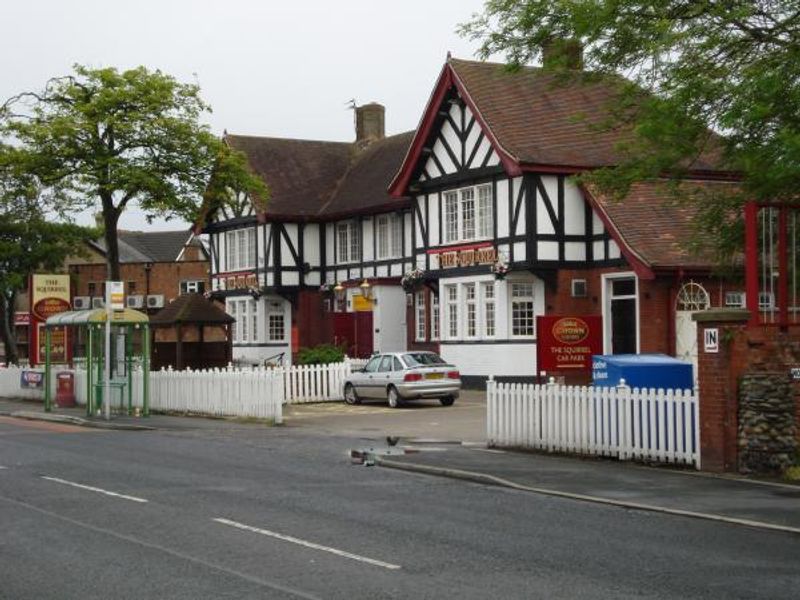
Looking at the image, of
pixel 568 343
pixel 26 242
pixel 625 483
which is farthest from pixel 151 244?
pixel 625 483

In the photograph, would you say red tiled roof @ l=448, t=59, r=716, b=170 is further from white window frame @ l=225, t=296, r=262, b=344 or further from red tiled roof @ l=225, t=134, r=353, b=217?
white window frame @ l=225, t=296, r=262, b=344

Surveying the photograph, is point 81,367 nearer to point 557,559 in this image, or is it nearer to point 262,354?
point 262,354

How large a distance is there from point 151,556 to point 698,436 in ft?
29.3

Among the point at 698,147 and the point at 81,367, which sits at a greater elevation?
the point at 698,147

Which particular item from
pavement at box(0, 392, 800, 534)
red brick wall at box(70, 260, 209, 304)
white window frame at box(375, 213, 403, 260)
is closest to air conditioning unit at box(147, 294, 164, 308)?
red brick wall at box(70, 260, 209, 304)

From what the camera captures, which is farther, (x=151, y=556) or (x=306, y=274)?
(x=306, y=274)

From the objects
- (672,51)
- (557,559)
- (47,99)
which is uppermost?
(47,99)

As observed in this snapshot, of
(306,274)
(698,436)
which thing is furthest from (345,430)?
(306,274)

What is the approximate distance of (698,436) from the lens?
1666 centimetres

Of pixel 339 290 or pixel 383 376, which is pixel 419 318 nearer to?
pixel 339 290

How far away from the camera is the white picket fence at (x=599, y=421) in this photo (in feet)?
55.7

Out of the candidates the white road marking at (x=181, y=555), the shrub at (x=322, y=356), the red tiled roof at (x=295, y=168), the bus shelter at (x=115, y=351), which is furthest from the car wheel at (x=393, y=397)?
the white road marking at (x=181, y=555)

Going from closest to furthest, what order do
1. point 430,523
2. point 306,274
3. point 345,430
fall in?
1. point 430,523
2. point 345,430
3. point 306,274

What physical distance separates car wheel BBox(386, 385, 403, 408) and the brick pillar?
1580 centimetres
